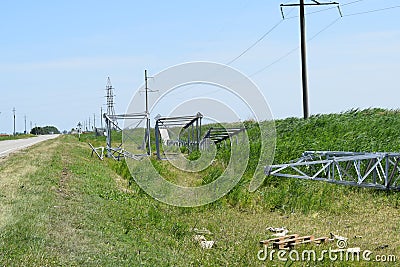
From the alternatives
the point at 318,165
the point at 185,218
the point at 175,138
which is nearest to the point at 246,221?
the point at 185,218

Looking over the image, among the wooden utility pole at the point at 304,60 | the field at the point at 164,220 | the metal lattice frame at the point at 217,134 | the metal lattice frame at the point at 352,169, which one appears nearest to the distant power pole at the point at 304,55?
the wooden utility pole at the point at 304,60

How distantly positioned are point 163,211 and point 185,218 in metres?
0.76

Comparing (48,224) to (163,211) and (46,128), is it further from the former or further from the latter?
(46,128)

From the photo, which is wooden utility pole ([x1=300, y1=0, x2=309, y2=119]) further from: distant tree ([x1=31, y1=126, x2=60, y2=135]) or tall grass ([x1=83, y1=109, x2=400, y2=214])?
distant tree ([x1=31, y1=126, x2=60, y2=135])

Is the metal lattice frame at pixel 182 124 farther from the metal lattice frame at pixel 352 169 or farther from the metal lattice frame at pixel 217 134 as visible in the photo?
the metal lattice frame at pixel 352 169

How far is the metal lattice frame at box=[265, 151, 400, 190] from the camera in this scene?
15.1 meters

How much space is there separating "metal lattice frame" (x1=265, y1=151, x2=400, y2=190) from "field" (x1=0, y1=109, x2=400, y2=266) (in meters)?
0.27

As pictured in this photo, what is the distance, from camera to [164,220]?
1188 cm

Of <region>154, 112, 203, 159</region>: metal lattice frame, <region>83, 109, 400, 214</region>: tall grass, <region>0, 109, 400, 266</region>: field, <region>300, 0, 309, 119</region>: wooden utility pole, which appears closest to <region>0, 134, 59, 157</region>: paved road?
<region>154, 112, 203, 159</region>: metal lattice frame

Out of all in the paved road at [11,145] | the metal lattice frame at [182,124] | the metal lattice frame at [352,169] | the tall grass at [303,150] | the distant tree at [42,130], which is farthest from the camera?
the distant tree at [42,130]

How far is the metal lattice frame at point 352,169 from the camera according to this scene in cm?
1513

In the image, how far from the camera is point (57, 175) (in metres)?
18.5

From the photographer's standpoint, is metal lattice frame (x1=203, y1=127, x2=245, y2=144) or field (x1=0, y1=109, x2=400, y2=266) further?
metal lattice frame (x1=203, y1=127, x2=245, y2=144)

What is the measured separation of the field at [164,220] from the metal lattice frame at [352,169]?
27 cm
